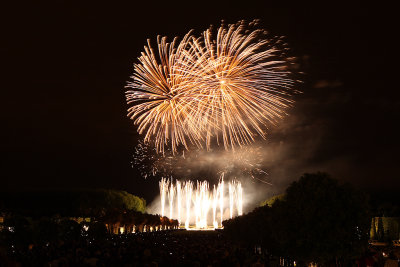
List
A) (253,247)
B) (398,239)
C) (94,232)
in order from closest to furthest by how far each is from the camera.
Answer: (253,247)
(94,232)
(398,239)

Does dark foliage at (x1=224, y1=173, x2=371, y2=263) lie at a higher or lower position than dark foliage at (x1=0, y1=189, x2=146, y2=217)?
lower

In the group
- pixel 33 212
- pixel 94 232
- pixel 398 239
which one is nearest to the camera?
pixel 94 232

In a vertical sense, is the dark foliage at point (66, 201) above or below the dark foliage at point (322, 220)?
above

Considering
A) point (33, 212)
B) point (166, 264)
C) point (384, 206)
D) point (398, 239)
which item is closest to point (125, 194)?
point (33, 212)

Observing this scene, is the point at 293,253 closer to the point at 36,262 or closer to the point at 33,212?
the point at 36,262

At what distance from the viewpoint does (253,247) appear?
59.4 metres

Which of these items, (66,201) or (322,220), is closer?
(322,220)

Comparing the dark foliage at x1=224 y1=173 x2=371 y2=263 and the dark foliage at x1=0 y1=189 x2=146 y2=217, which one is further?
the dark foliage at x1=0 y1=189 x2=146 y2=217

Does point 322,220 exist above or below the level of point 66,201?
below

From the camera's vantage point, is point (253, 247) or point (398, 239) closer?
point (253, 247)

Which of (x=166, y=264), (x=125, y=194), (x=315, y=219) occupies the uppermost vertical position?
(x=125, y=194)

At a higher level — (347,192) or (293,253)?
(347,192)

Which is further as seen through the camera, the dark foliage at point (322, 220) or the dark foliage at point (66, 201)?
the dark foliage at point (66, 201)

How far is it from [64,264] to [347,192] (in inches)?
597
